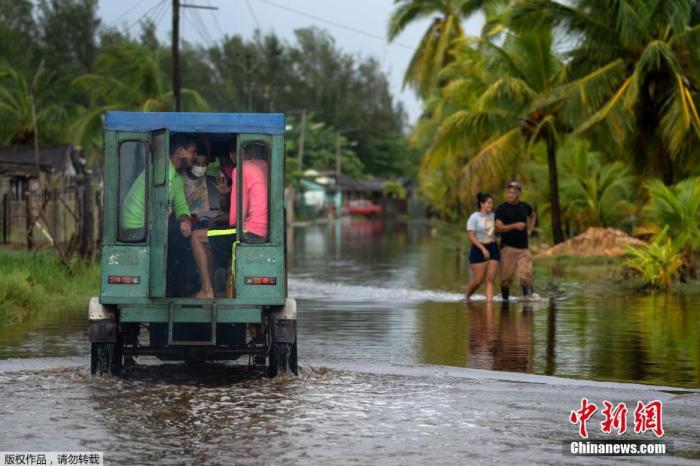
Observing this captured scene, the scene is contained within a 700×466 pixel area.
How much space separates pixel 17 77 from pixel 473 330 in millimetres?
32589

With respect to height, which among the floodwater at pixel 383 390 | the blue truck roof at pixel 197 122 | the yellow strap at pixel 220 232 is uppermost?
the blue truck roof at pixel 197 122

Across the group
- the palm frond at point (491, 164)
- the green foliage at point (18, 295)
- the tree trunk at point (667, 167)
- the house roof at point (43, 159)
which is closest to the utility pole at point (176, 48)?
the house roof at point (43, 159)

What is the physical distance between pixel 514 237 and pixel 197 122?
34.0ft

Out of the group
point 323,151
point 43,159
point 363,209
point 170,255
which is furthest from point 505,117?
point 323,151

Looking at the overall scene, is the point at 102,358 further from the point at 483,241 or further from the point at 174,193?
the point at 483,241

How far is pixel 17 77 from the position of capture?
Answer: 4575 centimetres

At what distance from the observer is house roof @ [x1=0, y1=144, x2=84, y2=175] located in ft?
132

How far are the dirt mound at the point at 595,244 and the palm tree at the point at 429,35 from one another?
2447 cm

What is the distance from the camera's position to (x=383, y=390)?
11.5 metres

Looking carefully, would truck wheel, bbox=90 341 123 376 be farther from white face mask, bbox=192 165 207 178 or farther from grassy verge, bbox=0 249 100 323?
grassy verge, bbox=0 249 100 323

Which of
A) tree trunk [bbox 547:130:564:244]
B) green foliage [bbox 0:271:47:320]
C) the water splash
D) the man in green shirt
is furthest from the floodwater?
tree trunk [bbox 547:130:564:244]

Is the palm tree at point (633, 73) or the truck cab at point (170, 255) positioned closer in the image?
the truck cab at point (170, 255)

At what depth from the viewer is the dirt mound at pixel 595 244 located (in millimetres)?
33500

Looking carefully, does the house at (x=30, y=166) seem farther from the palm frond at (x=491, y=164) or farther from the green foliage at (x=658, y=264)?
the green foliage at (x=658, y=264)
